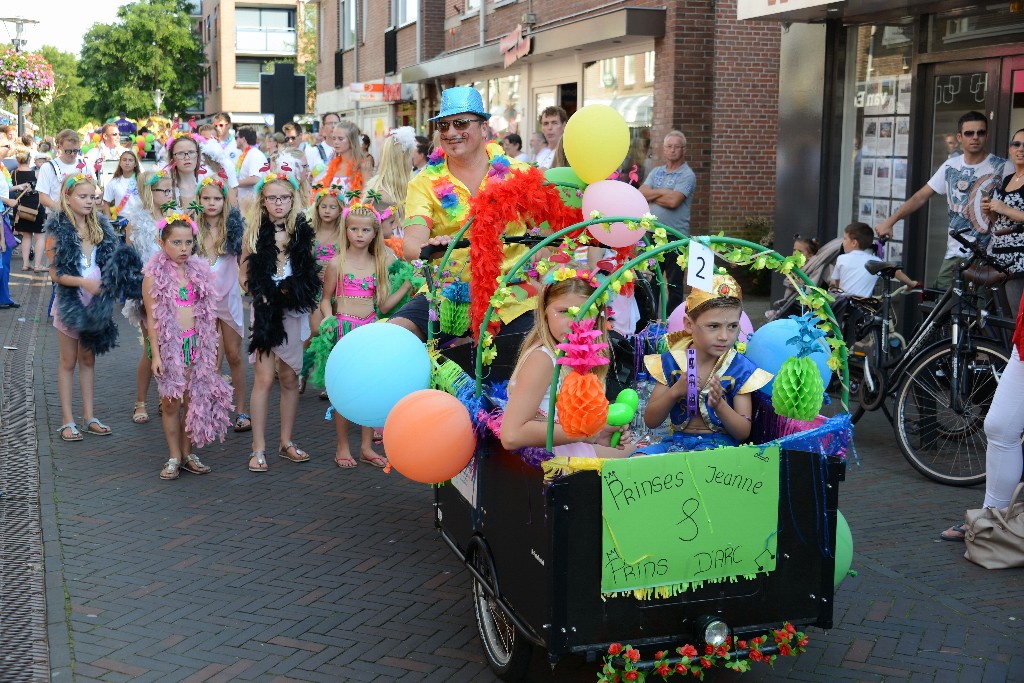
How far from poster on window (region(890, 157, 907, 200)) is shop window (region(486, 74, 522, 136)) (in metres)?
11.6

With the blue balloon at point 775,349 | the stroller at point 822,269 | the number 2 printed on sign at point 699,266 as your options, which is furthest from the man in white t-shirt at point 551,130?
the number 2 printed on sign at point 699,266

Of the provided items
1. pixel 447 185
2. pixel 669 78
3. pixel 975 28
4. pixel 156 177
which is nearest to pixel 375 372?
pixel 447 185

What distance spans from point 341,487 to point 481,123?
247 cm

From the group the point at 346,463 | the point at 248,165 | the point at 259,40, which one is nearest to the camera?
the point at 346,463

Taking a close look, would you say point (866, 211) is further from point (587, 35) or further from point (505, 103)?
point (505, 103)

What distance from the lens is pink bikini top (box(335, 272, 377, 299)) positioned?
23.3 feet

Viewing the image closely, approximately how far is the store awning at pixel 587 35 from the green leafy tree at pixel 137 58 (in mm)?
37040

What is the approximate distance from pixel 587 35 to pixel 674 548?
545 inches

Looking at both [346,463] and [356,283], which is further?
[346,463]

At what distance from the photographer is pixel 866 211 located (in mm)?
10766

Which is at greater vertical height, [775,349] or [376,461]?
[775,349]

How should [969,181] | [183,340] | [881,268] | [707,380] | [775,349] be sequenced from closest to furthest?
[707,380]
[775,349]
[183,340]
[881,268]
[969,181]

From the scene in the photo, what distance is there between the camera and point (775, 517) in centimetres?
385

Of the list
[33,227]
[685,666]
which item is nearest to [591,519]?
[685,666]
